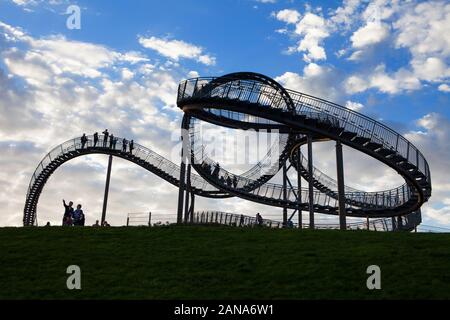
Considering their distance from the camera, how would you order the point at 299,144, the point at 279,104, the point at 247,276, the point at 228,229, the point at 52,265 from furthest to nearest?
the point at 299,144 → the point at 279,104 → the point at 228,229 → the point at 52,265 → the point at 247,276

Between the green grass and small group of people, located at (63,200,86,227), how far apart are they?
548cm

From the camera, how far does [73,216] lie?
29.2 metres

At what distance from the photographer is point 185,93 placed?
37.3 meters

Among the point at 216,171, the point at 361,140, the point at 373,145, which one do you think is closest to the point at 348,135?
the point at 361,140

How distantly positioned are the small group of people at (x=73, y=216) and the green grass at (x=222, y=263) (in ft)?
18.0

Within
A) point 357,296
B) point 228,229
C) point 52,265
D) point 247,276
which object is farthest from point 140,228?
point 357,296

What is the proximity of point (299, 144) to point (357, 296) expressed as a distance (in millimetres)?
28166

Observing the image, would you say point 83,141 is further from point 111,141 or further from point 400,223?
point 400,223

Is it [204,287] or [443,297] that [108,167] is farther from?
[443,297]

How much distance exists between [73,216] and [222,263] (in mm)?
13958

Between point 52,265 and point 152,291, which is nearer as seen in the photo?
point 152,291

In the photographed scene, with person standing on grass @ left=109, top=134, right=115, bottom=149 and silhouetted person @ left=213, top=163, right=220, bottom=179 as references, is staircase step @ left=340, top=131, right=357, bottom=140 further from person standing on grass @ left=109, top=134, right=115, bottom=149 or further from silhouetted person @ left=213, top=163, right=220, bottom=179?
person standing on grass @ left=109, top=134, right=115, bottom=149

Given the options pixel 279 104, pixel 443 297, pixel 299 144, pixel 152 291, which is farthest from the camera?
pixel 299 144
